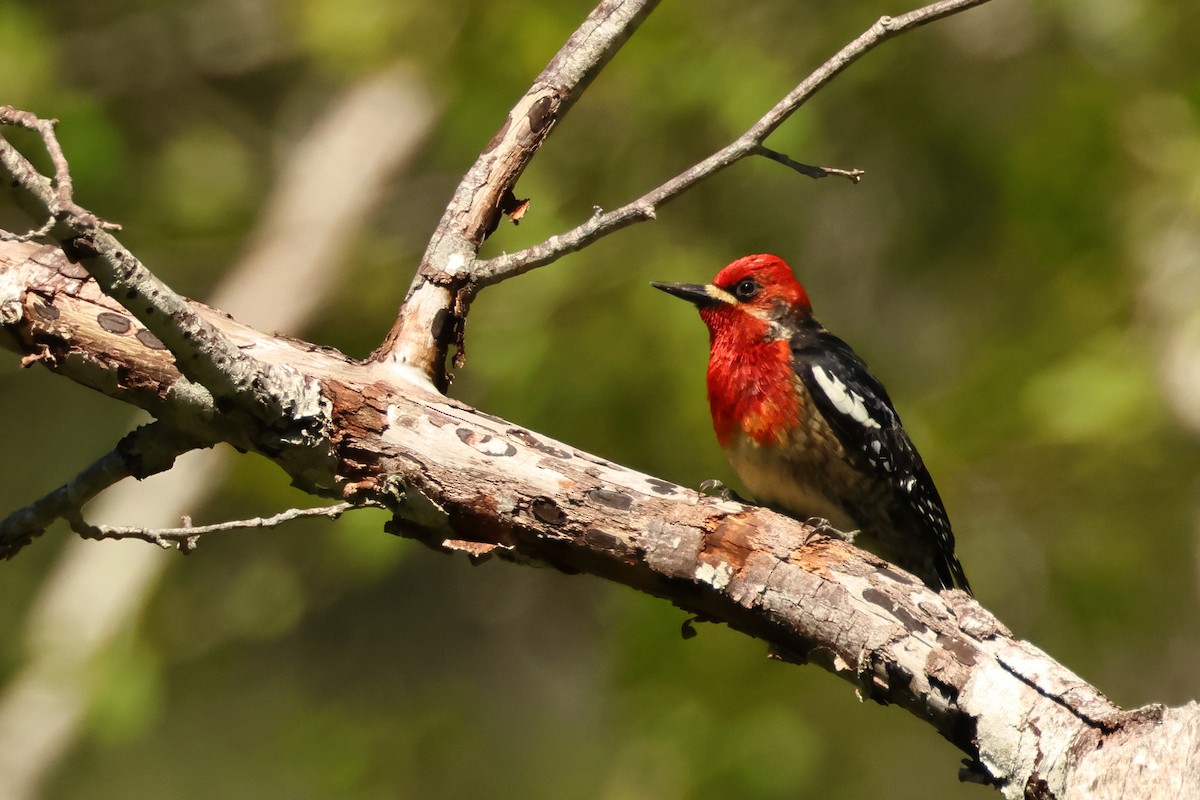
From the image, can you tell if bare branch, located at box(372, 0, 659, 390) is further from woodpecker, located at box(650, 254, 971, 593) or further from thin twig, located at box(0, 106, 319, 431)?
woodpecker, located at box(650, 254, 971, 593)

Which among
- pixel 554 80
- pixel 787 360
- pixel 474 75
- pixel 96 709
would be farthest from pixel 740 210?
pixel 96 709

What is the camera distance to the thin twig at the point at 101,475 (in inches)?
113

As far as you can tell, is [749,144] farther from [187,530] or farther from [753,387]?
[187,530]

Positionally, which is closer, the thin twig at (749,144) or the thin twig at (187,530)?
the thin twig at (187,530)

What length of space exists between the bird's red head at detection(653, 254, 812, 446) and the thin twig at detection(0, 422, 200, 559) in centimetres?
197

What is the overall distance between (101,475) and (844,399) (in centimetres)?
240

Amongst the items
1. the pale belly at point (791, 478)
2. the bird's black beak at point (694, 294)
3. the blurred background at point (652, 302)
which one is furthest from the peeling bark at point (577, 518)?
the blurred background at point (652, 302)

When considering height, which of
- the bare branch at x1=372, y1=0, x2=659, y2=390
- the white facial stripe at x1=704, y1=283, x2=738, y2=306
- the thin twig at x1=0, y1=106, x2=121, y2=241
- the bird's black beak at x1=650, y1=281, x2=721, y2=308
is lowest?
the thin twig at x1=0, y1=106, x2=121, y2=241

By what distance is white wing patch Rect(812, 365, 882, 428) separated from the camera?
Result: 4.14 m

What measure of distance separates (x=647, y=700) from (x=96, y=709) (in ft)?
8.01

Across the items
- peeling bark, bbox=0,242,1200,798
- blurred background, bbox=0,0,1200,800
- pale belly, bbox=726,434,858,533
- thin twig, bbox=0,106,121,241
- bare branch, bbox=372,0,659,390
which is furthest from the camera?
blurred background, bbox=0,0,1200,800

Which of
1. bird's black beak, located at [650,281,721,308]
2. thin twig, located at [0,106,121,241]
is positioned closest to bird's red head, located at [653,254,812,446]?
bird's black beak, located at [650,281,721,308]

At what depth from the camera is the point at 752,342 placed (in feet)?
14.4

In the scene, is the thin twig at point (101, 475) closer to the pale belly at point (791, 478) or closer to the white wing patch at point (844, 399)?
the pale belly at point (791, 478)
